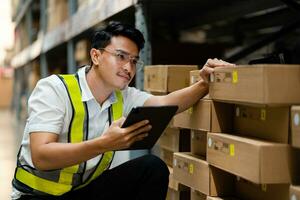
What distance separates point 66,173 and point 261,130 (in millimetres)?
826

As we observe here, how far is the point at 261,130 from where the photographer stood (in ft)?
6.00

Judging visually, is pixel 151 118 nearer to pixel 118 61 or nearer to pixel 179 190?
pixel 118 61

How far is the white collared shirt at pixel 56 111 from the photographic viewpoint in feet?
6.33

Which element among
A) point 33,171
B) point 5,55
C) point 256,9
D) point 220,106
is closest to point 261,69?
point 220,106

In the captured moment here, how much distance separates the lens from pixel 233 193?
206 cm

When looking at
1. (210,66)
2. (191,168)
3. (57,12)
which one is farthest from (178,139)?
(57,12)

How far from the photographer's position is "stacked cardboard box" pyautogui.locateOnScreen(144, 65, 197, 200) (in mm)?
2500

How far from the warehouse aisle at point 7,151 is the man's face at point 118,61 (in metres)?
1.86

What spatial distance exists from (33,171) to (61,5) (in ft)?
12.3

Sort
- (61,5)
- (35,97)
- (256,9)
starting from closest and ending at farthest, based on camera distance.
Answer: (35,97) < (256,9) < (61,5)

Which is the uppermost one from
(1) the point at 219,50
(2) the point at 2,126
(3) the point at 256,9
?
(3) the point at 256,9

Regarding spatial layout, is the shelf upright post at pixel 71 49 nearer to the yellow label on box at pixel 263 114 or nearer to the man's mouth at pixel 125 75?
the man's mouth at pixel 125 75

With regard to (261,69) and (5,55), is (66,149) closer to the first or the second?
(261,69)

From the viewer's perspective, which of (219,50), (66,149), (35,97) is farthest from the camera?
(219,50)
